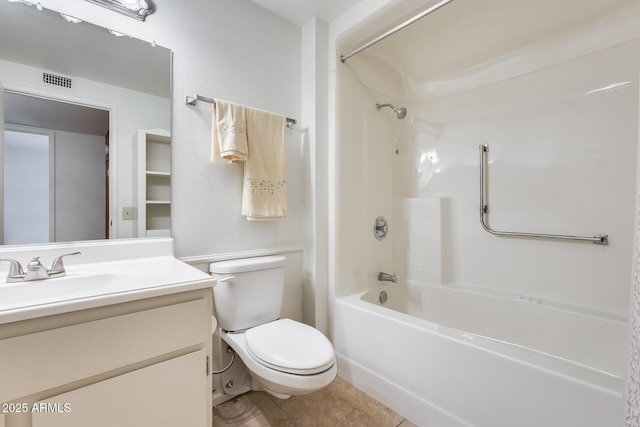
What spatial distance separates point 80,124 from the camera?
1277 millimetres

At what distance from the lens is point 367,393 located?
1.69 meters

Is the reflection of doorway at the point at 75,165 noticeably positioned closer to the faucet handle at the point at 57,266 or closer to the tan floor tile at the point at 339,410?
the faucet handle at the point at 57,266

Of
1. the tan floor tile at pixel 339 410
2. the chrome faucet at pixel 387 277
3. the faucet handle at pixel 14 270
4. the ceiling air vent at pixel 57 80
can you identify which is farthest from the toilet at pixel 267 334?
the ceiling air vent at pixel 57 80

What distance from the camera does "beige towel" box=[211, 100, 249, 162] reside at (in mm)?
1539

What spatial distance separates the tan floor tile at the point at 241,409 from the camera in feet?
4.83

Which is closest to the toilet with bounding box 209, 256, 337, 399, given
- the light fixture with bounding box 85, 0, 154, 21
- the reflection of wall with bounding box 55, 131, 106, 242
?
the reflection of wall with bounding box 55, 131, 106, 242

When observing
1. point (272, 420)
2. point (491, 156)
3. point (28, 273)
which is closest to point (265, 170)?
point (28, 273)

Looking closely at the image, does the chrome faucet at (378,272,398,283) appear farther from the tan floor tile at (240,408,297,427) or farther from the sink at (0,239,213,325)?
the sink at (0,239,213,325)

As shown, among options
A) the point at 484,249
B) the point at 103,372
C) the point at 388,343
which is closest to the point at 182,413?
the point at 103,372

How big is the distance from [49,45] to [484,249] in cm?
262

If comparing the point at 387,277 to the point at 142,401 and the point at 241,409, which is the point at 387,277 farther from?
the point at 142,401

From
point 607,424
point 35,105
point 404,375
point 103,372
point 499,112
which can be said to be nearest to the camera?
point 103,372

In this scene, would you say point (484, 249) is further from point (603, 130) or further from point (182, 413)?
point (182, 413)

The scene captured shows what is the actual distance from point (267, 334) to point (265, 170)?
35.4 inches
